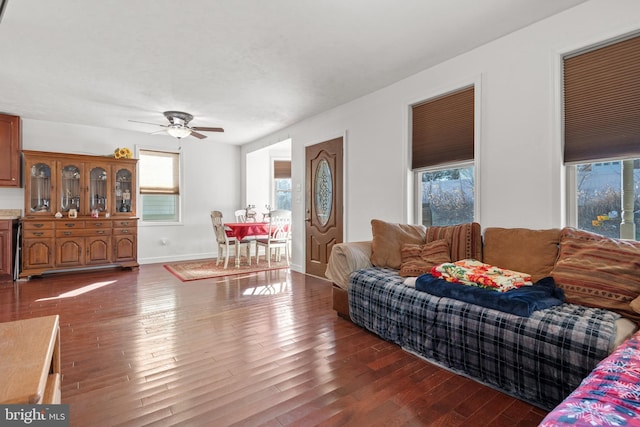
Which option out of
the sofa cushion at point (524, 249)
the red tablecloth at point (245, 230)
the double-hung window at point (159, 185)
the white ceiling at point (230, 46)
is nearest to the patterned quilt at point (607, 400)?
the sofa cushion at point (524, 249)

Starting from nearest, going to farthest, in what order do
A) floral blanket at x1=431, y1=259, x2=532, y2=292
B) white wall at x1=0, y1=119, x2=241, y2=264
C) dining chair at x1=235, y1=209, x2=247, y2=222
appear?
floral blanket at x1=431, y1=259, x2=532, y2=292
white wall at x1=0, y1=119, x2=241, y2=264
dining chair at x1=235, y1=209, x2=247, y2=222

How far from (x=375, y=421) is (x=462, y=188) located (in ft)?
8.01

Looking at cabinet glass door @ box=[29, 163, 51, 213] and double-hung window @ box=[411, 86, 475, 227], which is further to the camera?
cabinet glass door @ box=[29, 163, 51, 213]

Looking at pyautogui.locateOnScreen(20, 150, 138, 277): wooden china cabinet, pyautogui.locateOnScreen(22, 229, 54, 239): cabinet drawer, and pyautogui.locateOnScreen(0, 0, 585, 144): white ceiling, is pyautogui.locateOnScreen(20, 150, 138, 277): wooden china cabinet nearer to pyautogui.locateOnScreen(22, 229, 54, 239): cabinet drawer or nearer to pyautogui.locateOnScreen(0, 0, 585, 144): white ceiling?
pyautogui.locateOnScreen(22, 229, 54, 239): cabinet drawer

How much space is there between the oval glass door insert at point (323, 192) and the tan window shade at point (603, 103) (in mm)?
2950

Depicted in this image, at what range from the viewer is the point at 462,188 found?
325 cm

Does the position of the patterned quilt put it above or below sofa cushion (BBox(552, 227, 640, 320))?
below

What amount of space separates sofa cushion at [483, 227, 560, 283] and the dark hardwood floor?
3.14 feet

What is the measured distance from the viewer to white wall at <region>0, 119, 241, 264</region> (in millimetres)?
5363

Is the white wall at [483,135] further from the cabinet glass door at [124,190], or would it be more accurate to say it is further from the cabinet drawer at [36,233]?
the cabinet drawer at [36,233]

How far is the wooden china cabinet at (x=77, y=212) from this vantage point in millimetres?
4859

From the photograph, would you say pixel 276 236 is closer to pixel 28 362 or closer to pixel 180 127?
pixel 180 127

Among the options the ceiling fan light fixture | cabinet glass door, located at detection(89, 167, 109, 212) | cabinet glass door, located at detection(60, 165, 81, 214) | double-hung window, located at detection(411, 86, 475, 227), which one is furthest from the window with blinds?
double-hung window, located at detection(411, 86, 475, 227)

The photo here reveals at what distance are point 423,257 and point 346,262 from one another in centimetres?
70
